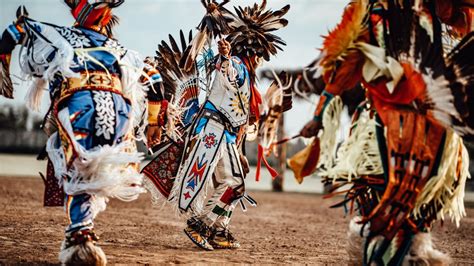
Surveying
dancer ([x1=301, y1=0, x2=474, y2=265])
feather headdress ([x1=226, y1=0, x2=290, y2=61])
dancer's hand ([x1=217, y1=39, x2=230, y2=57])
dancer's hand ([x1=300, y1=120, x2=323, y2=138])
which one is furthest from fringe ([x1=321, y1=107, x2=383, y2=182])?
feather headdress ([x1=226, y1=0, x2=290, y2=61])

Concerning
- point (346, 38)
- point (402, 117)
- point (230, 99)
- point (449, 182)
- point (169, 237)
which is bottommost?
point (169, 237)

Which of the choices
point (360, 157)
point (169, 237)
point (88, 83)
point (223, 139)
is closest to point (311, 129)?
point (360, 157)

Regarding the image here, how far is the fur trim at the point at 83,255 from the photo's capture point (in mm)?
4293

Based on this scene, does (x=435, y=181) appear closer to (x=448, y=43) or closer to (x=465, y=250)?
(x=448, y=43)

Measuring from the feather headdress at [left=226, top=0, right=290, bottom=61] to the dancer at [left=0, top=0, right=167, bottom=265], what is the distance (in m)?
1.83

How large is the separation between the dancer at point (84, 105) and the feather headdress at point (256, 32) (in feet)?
6.01

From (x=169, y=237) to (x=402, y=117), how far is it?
358 centimetres

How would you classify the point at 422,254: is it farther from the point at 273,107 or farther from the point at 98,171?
the point at 98,171

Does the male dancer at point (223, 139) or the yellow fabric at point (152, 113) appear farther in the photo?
the male dancer at point (223, 139)

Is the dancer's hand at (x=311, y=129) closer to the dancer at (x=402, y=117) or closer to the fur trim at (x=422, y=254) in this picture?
the dancer at (x=402, y=117)

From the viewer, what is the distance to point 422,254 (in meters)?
4.02

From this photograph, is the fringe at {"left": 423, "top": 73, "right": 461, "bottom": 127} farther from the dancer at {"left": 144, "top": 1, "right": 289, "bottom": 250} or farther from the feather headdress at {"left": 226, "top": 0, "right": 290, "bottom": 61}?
the feather headdress at {"left": 226, "top": 0, "right": 290, "bottom": 61}

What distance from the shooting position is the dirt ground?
18.4 ft

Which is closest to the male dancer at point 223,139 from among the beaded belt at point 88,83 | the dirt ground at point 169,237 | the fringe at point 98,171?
the dirt ground at point 169,237
